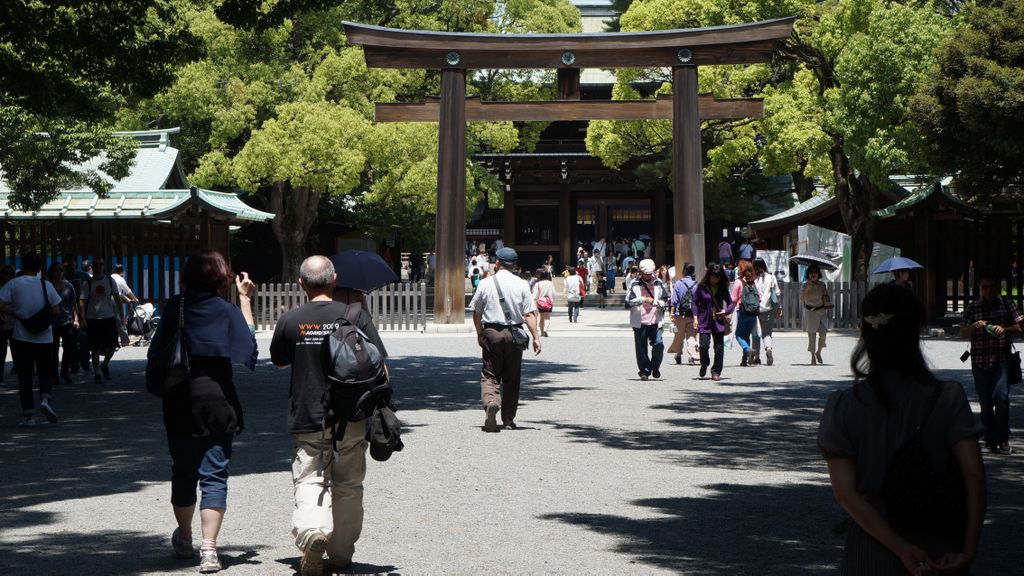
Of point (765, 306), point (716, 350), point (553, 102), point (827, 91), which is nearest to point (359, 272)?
point (716, 350)

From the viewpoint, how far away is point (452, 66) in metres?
26.0

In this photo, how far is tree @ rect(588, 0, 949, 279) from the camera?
2439cm

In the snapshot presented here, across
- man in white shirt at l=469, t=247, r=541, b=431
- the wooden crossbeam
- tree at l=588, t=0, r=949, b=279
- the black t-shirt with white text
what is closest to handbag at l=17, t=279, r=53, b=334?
man in white shirt at l=469, t=247, r=541, b=431

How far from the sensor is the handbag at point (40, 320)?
11.5 meters

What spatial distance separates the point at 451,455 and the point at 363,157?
21.3 m

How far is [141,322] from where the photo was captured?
69.8 ft

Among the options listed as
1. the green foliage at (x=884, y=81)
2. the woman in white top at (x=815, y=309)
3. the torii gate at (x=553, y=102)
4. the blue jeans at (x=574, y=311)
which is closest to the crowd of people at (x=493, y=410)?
the woman in white top at (x=815, y=309)

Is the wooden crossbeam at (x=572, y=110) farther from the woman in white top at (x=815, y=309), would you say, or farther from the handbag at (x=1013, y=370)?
the handbag at (x=1013, y=370)

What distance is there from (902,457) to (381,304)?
2400 centimetres

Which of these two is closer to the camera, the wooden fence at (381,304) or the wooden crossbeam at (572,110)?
the wooden crossbeam at (572,110)

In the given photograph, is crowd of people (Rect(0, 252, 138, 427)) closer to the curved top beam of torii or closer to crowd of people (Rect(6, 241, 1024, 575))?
crowd of people (Rect(6, 241, 1024, 575))

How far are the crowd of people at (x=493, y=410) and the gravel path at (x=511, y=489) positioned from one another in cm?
36

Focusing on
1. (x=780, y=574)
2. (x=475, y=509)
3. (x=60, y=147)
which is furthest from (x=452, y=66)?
(x=780, y=574)

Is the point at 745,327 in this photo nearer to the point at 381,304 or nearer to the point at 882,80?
the point at 882,80
